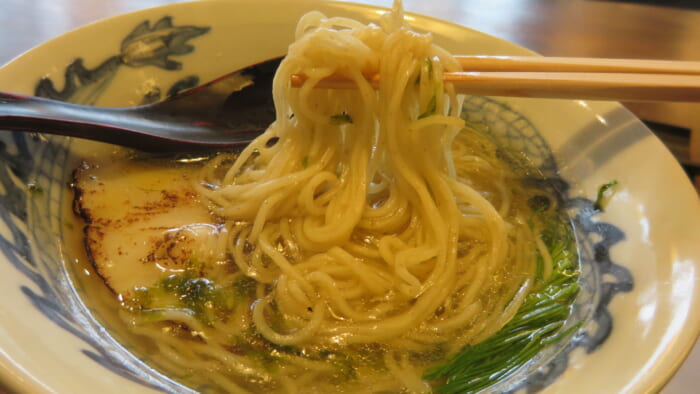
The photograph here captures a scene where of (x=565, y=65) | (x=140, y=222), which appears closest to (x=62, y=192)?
(x=140, y=222)

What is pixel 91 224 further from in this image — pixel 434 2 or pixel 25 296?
pixel 434 2

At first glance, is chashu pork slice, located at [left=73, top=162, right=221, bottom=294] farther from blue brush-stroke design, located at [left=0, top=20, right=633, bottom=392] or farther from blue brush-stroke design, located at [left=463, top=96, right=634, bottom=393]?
blue brush-stroke design, located at [left=463, top=96, right=634, bottom=393]

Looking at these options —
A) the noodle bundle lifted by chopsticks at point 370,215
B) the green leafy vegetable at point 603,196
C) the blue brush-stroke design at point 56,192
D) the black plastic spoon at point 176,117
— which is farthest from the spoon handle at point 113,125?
the green leafy vegetable at point 603,196

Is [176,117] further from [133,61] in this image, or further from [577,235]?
[577,235]

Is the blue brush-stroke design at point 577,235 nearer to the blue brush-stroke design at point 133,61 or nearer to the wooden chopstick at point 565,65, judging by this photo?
the wooden chopstick at point 565,65

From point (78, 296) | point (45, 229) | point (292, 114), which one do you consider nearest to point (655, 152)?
point (292, 114)

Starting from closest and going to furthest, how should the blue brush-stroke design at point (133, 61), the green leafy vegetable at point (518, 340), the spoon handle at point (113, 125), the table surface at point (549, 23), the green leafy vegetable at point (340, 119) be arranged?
the green leafy vegetable at point (518, 340) → the spoon handle at point (113, 125) → the green leafy vegetable at point (340, 119) → the blue brush-stroke design at point (133, 61) → the table surface at point (549, 23)

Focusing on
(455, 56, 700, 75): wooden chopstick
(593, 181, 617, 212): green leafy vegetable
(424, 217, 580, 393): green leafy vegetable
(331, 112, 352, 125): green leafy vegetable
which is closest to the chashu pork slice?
(331, 112, 352, 125): green leafy vegetable
